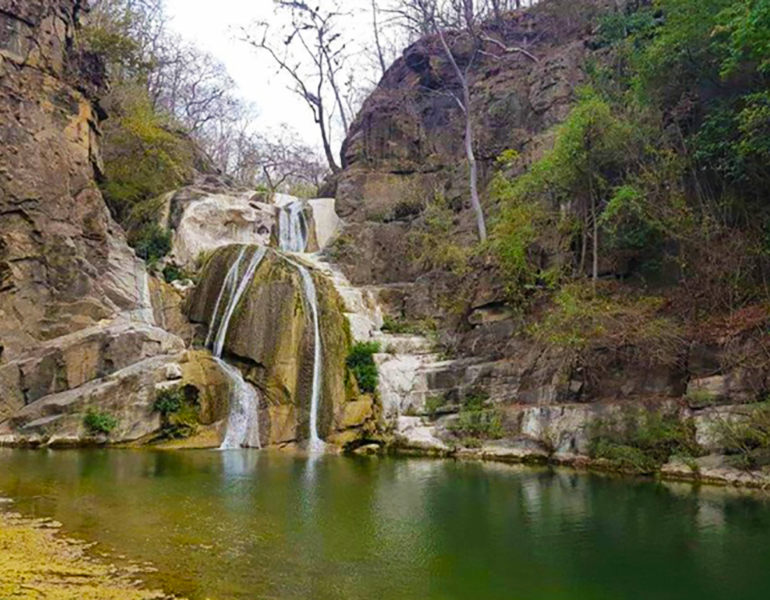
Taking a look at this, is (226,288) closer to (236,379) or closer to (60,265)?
(236,379)

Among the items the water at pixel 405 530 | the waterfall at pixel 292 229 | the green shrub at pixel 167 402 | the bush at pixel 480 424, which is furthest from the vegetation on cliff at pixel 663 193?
the waterfall at pixel 292 229

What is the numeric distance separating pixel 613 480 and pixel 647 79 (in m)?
12.1

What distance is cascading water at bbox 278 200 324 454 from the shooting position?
20739mm

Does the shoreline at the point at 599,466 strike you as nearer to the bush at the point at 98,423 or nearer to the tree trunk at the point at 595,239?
the tree trunk at the point at 595,239

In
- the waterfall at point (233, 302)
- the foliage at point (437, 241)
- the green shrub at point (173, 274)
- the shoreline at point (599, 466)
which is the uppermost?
the foliage at point (437, 241)

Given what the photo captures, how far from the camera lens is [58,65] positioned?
2420 centimetres

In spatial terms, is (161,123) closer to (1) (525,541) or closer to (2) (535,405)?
(2) (535,405)

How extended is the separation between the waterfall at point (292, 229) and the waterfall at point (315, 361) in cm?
683

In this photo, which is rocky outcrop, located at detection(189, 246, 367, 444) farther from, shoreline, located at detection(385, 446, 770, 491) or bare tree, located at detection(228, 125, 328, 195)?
bare tree, located at detection(228, 125, 328, 195)

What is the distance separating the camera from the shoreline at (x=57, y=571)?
20.9 ft

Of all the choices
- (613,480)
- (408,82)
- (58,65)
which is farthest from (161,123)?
(613,480)

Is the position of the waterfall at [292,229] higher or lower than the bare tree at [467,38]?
lower

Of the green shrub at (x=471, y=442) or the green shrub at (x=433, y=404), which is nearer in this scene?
the green shrub at (x=471, y=442)

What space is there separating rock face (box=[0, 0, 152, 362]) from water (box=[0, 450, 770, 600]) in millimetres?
6825
